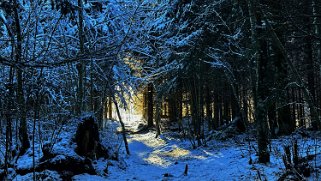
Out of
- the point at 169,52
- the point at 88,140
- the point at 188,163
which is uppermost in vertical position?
the point at 169,52

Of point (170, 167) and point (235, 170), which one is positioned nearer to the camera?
point (235, 170)

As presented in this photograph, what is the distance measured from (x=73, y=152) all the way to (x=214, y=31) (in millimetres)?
8521

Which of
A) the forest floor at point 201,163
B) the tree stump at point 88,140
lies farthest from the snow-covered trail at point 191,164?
the tree stump at point 88,140

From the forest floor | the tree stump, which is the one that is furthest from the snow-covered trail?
the tree stump

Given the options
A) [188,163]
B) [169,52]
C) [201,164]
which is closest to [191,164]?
[188,163]

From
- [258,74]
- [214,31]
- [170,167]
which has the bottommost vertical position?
[170,167]

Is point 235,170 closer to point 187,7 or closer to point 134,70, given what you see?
point 187,7

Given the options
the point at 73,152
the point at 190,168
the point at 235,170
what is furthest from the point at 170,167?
the point at 73,152

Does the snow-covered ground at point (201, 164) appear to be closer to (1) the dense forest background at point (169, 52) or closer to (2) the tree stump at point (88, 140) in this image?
(1) the dense forest background at point (169, 52)

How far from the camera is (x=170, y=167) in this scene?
11883 mm

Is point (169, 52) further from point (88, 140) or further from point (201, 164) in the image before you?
point (88, 140)

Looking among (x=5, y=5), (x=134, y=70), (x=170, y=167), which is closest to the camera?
(x=5, y=5)

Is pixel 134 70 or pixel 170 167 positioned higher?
pixel 134 70

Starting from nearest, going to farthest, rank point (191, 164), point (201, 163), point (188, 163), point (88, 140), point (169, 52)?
point (88, 140) → point (201, 163) → point (191, 164) → point (188, 163) → point (169, 52)
